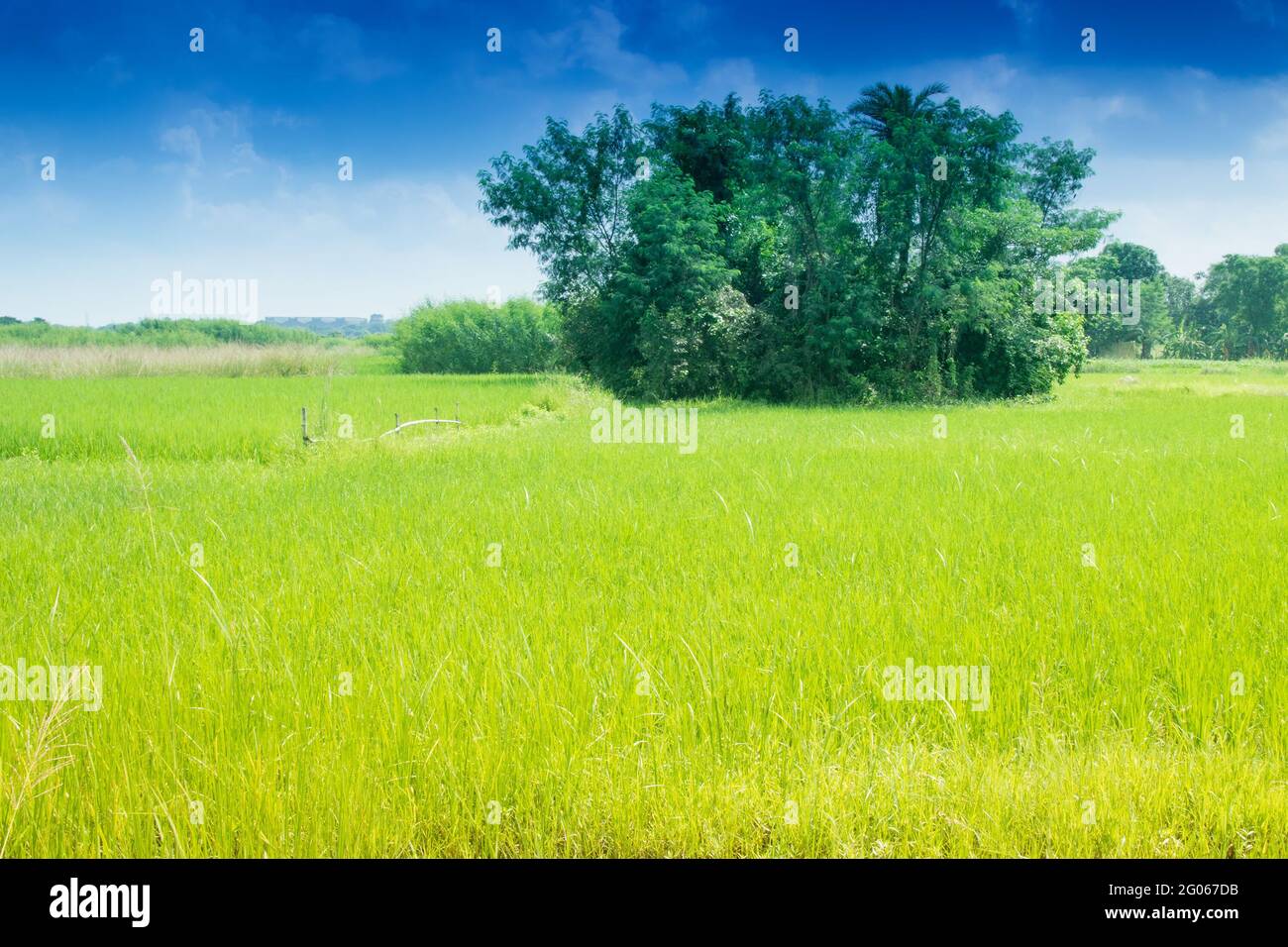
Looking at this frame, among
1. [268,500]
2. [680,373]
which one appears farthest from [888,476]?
[680,373]

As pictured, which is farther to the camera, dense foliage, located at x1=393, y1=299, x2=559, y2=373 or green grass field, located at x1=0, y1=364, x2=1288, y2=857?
dense foliage, located at x1=393, y1=299, x2=559, y2=373

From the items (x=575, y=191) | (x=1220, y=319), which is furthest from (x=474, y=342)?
(x=1220, y=319)

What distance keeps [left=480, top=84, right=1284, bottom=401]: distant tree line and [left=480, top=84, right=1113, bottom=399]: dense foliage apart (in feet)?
0.17

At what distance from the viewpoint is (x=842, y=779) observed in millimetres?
2492

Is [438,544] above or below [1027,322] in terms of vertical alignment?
below

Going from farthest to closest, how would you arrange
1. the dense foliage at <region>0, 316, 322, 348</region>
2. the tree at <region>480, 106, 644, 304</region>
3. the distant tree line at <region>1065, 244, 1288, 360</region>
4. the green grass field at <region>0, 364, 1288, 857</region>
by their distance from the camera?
the distant tree line at <region>1065, 244, 1288, 360</region> → the dense foliage at <region>0, 316, 322, 348</region> → the tree at <region>480, 106, 644, 304</region> → the green grass field at <region>0, 364, 1288, 857</region>

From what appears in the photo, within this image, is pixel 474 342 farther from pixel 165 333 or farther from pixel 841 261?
pixel 841 261

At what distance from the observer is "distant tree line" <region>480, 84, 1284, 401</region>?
65.8 ft

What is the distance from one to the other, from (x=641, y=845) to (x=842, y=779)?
2.25 feet

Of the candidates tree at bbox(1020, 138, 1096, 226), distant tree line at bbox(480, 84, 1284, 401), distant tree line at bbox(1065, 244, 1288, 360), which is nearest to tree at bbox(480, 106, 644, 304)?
distant tree line at bbox(480, 84, 1284, 401)

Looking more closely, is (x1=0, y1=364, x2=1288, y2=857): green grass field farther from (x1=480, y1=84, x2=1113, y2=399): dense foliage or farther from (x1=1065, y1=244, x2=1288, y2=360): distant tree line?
(x1=1065, y1=244, x2=1288, y2=360): distant tree line

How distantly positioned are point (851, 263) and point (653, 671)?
65.5 feet
